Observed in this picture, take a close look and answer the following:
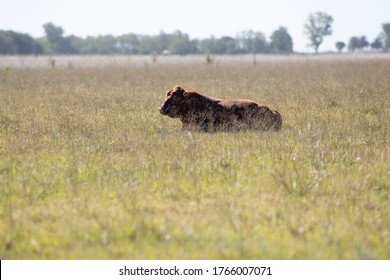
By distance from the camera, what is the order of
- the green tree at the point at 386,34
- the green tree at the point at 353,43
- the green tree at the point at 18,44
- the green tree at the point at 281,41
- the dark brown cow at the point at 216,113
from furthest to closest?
the green tree at the point at 353,43 → the green tree at the point at 386,34 → the green tree at the point at 281,41 → the green tree at the point at 18,44 → the dark brown cow at the point at 216,113

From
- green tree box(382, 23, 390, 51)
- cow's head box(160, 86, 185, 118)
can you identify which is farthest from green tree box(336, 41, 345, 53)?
cow's head box(160, 86, 185, 118)

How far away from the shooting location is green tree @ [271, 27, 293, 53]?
168500 millimetres

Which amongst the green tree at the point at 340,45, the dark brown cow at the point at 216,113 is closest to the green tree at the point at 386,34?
the green tree at the point at 340,45

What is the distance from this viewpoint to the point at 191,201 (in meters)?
5.90

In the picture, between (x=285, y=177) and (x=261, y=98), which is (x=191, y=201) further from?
(x=261, y=98)

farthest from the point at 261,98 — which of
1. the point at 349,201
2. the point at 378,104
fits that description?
the point at 349,201

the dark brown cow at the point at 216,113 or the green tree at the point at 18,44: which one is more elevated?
the green tree at the point at 18,44

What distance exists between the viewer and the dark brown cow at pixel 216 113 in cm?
1069

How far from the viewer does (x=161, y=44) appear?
163875 mm

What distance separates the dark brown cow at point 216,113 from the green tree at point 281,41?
527ft

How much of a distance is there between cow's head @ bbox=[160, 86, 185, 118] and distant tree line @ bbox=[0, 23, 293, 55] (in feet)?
398

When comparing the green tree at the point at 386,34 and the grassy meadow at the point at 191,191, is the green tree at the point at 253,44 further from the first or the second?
the grassy meadow at the point at 191,191
